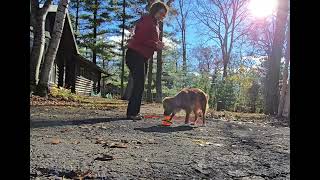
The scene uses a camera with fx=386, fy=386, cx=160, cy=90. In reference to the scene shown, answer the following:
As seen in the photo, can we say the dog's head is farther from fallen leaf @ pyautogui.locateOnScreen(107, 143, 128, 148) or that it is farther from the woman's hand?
fallen leaf @ pyautogui.locateOnScreen(107, 143, 128, 148)

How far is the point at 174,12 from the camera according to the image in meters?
23.5

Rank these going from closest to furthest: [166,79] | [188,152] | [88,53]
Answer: [188,152], [166,79], [88,53]

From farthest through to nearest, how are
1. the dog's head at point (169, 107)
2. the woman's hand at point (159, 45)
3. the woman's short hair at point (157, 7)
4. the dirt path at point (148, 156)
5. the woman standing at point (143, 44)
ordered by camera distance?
the dog's head at point (169, 107), the woman's hand at point (159, 45), the woman standing at point (143, 44), the woman's short hair at point (157, 7), the dirt path at point (148, 156)

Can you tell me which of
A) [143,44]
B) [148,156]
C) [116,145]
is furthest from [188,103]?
[148,156]

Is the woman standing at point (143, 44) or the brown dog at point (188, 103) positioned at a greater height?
the woman standing at point (143, 44)

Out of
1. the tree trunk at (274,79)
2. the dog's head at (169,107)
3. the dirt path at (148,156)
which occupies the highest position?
the tree trunk at (274,79)

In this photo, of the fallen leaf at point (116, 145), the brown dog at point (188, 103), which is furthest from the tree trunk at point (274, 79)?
the fallen leaf at point (116, 145)

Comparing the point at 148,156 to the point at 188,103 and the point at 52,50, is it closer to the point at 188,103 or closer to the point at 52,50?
the point at 188,103

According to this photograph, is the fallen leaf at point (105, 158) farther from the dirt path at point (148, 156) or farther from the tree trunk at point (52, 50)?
the tree trunk at point (52, 50)

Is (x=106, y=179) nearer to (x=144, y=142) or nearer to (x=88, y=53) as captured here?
(x=144, y=142)

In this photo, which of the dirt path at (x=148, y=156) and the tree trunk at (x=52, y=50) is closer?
the dirt path at (x=148, y=156)

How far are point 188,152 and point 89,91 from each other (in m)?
31.3

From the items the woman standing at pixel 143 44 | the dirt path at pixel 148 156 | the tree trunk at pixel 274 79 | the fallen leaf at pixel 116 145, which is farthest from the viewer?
the tree trunk at pixel 274 79
